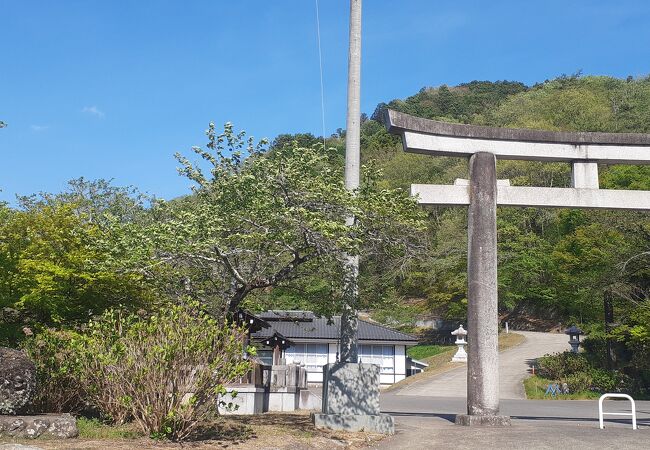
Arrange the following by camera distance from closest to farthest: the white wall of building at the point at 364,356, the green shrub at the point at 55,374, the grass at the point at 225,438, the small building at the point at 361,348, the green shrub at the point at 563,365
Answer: the grass at the point at 225,438, the green shrub at the point at 55,374, the green shrub at the point at 563,365, the small building at the point at 361,348, the white wall of building at the point at 364,356

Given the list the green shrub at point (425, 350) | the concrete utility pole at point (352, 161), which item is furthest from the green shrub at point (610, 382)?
the concrete utility pole at point (352, 161)

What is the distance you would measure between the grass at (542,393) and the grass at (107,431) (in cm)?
2440

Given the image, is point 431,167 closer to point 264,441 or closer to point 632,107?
point 632,107

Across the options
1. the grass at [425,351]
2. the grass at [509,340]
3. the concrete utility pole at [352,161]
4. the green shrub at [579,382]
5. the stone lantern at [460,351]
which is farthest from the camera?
the grass at [425,351]

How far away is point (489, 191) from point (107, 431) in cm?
841

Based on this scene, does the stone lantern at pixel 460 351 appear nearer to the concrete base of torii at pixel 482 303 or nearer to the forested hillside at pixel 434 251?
the forested hillside at pixel 434 251

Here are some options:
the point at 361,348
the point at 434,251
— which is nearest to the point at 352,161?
the point at 434,251

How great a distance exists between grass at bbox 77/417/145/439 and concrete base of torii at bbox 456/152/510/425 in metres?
6.20

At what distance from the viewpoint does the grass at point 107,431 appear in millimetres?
8680

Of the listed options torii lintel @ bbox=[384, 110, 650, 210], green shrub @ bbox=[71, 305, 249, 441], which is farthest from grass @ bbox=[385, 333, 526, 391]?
green shrub @ bbox=[71, 305, 249, 441]

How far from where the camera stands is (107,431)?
350 inches

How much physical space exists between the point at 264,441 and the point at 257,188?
3.74m

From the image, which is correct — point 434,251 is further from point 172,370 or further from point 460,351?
point 172,370

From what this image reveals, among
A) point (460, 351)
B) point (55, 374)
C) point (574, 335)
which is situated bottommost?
point (55, 374)
